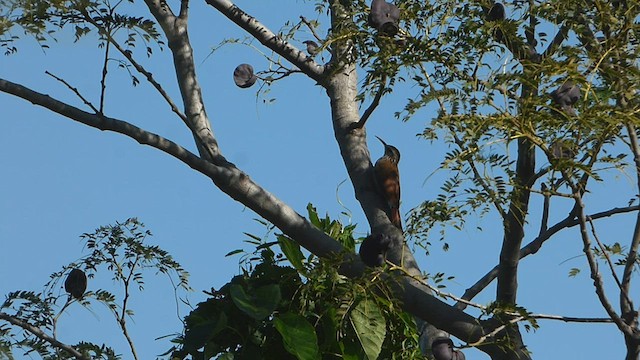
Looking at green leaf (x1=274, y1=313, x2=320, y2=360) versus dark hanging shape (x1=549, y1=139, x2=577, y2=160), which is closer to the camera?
dark hanging shape (x1=549, y1=139, x2=577, y2=160)

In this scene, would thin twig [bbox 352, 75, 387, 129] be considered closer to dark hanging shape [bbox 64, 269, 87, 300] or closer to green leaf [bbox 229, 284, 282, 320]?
green leaf [bbox 229, 284, 282, 320]

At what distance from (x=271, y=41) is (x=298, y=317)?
1507 mm

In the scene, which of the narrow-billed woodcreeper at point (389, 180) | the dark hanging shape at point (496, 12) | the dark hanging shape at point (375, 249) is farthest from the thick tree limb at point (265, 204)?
the dark hanging shape at point (496, 12)

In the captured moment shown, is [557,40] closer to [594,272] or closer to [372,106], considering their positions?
[594,272]

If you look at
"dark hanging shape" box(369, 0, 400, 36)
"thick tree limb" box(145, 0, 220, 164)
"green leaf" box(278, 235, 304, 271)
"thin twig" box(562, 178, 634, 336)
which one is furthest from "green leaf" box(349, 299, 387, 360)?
"thick tree limb" box(145, 0, 220, 164)

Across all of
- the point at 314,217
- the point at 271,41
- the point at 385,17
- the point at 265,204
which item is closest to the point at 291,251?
the point at 265,204

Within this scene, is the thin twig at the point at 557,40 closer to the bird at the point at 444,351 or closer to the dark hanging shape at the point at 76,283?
the bird at the point at 444,351

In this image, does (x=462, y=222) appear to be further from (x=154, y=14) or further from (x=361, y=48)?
(x=154, y=14)

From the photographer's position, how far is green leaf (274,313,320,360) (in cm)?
→ 319

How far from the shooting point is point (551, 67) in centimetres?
281

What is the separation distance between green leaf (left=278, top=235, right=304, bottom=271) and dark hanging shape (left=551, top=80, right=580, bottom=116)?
38.1 inches

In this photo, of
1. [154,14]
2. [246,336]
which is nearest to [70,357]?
[246,336]

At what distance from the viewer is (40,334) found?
3.64 m

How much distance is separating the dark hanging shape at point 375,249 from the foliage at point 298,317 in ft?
0.20
